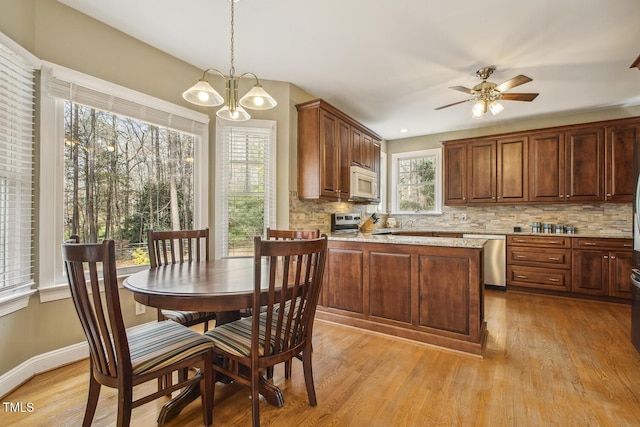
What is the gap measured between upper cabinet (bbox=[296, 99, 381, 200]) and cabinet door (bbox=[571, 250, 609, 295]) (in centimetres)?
323

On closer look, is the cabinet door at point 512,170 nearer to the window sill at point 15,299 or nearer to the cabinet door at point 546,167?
the cabinet door at point 546,167

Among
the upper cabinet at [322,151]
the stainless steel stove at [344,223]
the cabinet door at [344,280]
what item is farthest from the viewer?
the stainless steel stove at [344,223]

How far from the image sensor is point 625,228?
425 centimetres

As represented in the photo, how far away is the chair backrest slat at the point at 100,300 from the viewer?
1.21 meters

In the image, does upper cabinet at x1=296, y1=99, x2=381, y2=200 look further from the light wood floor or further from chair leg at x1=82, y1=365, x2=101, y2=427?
chair leg at x1=82, y1=365, x2=101, y2=427

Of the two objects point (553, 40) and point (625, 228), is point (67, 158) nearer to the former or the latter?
point (553, 40)

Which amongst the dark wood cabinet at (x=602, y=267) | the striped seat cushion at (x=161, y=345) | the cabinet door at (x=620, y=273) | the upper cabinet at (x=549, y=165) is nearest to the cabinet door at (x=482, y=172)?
the upper cabinet at (x=549, y=165)

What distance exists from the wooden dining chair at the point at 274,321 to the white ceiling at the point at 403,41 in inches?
76.2

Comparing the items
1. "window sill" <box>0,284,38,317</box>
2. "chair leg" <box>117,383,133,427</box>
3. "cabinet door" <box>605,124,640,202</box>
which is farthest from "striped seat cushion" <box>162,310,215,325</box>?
"cabinet door" <box>605,124,640,202</box>

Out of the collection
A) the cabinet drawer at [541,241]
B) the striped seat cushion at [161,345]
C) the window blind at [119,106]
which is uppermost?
the window blind at [119,106]

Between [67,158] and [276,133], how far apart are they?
1967 mm

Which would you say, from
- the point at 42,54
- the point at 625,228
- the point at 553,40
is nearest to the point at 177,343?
the point at 42,54

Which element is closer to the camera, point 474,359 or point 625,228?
point 474,359

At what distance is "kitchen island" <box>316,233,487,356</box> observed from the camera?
2.46m
